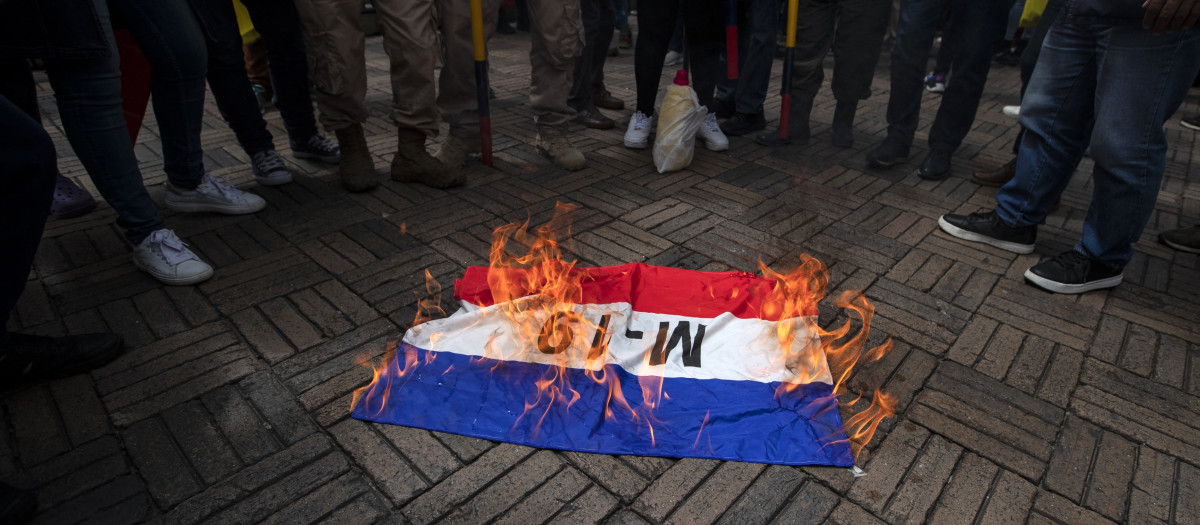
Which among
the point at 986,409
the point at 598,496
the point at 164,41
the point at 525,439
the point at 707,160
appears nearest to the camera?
the point at 598,496

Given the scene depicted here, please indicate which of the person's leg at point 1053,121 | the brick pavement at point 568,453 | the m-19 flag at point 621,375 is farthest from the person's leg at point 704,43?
the m-19 flag at point 621,375

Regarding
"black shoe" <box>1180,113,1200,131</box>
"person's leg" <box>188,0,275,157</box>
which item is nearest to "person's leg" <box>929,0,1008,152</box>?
"black shoe" <box>1180,113,1200,131</box>

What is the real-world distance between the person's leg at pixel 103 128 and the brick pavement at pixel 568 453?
0.26 m

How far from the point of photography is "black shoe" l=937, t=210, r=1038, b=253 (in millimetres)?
2811

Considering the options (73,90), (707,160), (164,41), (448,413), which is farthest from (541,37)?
(448,413)

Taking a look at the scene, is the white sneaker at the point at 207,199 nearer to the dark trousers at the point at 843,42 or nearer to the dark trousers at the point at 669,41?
the dark trousers at the point at 669,41

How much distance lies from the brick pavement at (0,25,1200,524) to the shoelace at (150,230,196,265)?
0.13 m

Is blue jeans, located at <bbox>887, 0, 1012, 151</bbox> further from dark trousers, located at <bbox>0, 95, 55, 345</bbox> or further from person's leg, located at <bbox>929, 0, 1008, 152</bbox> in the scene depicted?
dark trousers, located at <bbox>0, 95, 55, 345</bbox>

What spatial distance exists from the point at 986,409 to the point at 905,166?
235cm

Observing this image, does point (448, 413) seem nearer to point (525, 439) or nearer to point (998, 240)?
point (525, 439)

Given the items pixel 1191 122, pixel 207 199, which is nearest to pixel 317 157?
pixel 207 199

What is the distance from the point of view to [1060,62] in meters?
2.48

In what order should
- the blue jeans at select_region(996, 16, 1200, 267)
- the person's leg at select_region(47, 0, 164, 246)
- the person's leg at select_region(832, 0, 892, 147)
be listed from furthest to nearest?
the person's leg at select_region(832, 0, 892, 147) < the blue jeans at select_region(996, 16, 1200, 267) < the person's leg at select_region(47, 0, 164, 246)

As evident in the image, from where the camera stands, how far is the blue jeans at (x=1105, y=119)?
2160mm
